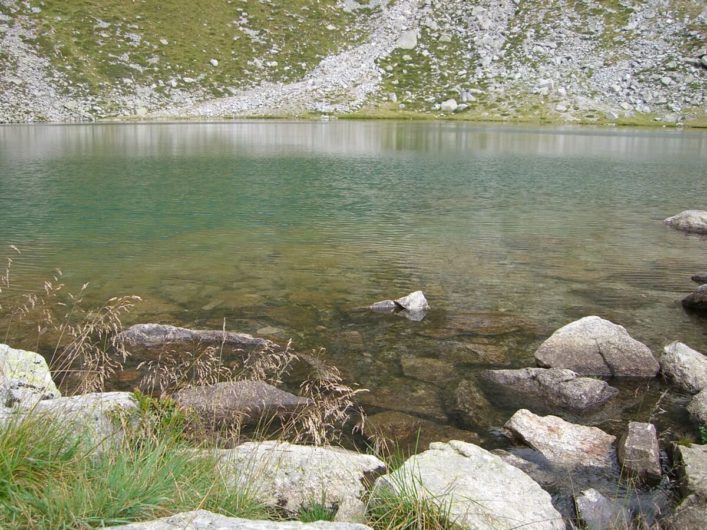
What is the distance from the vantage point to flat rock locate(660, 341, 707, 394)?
10188 millimetres

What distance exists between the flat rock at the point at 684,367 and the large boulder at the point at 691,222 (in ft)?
50.4

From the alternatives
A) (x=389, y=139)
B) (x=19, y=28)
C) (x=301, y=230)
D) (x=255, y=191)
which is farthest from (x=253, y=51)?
(x=301, y=230)

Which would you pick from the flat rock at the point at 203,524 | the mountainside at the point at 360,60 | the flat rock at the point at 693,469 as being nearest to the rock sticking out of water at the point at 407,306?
the flat rock at the point at 693,469

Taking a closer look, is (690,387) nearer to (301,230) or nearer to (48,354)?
(48,354)

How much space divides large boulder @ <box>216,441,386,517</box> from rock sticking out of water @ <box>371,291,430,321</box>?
722cm

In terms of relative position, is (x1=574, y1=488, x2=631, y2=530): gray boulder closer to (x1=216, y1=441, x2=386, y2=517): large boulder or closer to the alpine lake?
the alpine lake

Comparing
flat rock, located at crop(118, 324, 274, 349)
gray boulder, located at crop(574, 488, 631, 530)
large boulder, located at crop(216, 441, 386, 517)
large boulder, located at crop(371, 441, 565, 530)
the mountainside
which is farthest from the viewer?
the mountainside

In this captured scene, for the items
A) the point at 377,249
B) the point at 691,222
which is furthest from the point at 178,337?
the point at 691,222

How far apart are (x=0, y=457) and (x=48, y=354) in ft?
25.2

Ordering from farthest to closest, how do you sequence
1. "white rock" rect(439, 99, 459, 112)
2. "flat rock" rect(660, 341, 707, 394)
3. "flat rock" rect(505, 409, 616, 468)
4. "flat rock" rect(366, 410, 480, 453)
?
1. "white rock" rect(439, 99, 459, 112)
2. "flat rock" rect(660, 341, 707, 394)
3. "flat rock" rect(366, 410, 480, 453)
4. "flat rock" rect(505, 409, 616, 468)

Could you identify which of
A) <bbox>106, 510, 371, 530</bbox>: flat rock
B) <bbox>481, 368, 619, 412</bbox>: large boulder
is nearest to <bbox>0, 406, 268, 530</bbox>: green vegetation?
<bbox>106, 510, 371, 530</bbox>: flat rock

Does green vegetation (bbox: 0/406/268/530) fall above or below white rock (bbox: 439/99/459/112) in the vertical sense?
below

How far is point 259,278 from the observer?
663 inches

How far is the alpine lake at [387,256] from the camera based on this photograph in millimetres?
11734
